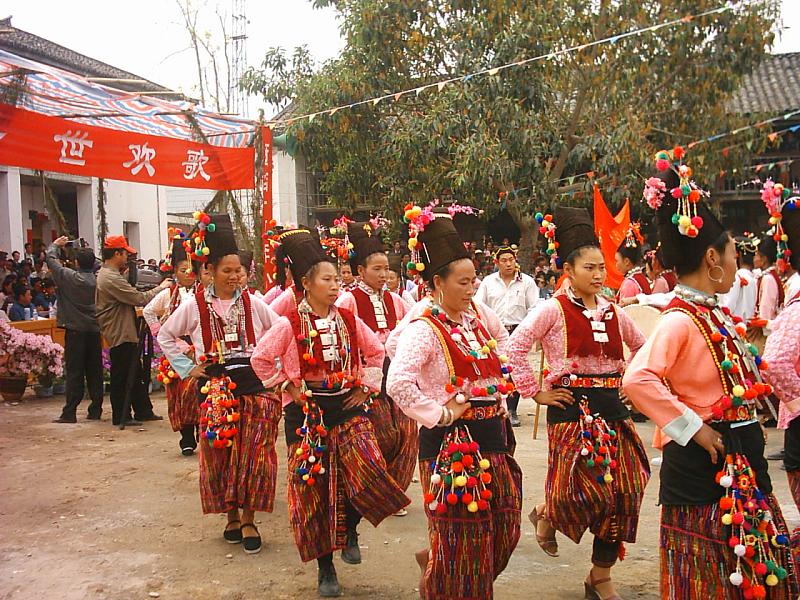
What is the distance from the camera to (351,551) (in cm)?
507

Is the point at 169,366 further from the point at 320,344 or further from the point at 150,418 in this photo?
the point at 150,418

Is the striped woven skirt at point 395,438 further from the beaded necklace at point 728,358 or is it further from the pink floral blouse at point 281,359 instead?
the beaded necklace at point 728,358

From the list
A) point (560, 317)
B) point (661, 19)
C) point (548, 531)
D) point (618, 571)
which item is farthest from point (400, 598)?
point (661, 19)

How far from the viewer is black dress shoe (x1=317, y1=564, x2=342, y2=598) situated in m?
4.52

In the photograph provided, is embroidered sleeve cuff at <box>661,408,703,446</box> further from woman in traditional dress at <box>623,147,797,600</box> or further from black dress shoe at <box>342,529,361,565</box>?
black dress shoe at <box>342,529,361,565</box>

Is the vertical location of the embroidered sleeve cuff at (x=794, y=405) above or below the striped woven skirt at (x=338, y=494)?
above

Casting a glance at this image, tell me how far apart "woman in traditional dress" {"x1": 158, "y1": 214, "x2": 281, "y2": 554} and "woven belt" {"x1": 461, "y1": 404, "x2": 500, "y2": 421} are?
205 cm

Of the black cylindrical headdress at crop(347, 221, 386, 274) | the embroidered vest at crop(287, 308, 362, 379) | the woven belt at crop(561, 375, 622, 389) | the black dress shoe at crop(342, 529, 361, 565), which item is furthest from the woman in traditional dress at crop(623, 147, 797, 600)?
the black cylindrical headdress at crop(347, 221, 386, 274)

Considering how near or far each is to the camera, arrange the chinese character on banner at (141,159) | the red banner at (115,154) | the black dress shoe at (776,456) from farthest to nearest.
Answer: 1. the chinese character on banner at (141,159)
2. the red banner at (115,154)
3. the black dress shoe at (776,456)

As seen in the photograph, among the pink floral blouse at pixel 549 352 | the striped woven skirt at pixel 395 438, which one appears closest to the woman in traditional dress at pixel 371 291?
the striped woven skirt at pixel 395 438

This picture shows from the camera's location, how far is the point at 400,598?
4.46 metres

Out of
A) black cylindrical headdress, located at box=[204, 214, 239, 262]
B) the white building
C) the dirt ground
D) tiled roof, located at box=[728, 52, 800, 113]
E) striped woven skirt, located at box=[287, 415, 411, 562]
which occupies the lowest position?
the dirt ground

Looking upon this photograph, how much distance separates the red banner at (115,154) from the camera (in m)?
7.69

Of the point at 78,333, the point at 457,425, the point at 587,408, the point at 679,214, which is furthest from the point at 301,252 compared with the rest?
the point at 78,333
